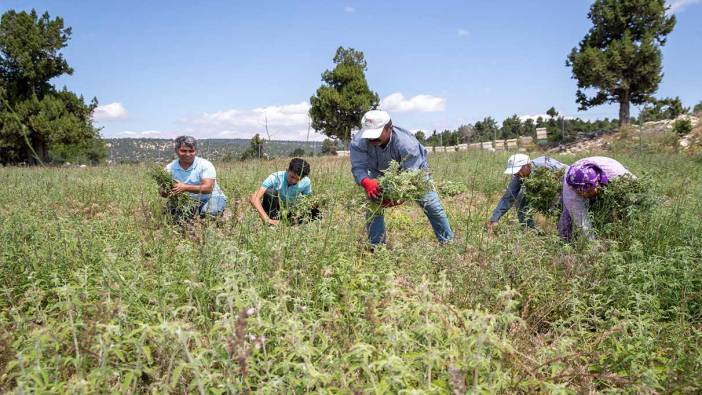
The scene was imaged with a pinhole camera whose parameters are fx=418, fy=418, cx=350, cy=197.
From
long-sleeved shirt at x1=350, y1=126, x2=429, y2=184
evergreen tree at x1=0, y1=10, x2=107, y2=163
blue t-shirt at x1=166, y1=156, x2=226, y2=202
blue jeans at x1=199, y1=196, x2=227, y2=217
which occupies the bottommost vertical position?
blue jeans at x1=199, y1=196, x2=227, y2=217

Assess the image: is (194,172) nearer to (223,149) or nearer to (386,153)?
(223,149)

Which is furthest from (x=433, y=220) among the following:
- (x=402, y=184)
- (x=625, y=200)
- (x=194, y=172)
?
(x=194, y=172)

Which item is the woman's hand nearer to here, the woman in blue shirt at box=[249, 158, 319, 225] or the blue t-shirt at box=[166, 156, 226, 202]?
the blue t-shirt at box=[166, 156, 226, 202]

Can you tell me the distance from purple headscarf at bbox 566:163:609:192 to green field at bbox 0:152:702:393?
0.45 m

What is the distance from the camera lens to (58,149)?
2170 centimetres

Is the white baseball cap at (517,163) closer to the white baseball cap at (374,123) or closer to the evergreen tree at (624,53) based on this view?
the white baseball cap at (374,123)

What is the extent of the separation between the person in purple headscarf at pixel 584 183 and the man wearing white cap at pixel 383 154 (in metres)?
1.16

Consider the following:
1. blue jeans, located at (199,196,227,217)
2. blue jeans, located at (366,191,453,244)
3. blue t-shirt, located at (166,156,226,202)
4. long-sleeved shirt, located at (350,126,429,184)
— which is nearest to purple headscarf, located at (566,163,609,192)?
blue jeans, located at (366,191,453,244)

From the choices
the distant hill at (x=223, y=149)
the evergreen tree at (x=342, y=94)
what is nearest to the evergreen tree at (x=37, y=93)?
the evergreen tree at (x=342, y=94)

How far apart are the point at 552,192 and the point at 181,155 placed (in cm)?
430

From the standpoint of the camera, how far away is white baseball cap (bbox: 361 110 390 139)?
3.94 m

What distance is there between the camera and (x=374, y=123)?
4.01 metres

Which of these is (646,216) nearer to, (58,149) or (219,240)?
(219,240)

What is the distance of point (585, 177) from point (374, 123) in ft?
6.51
